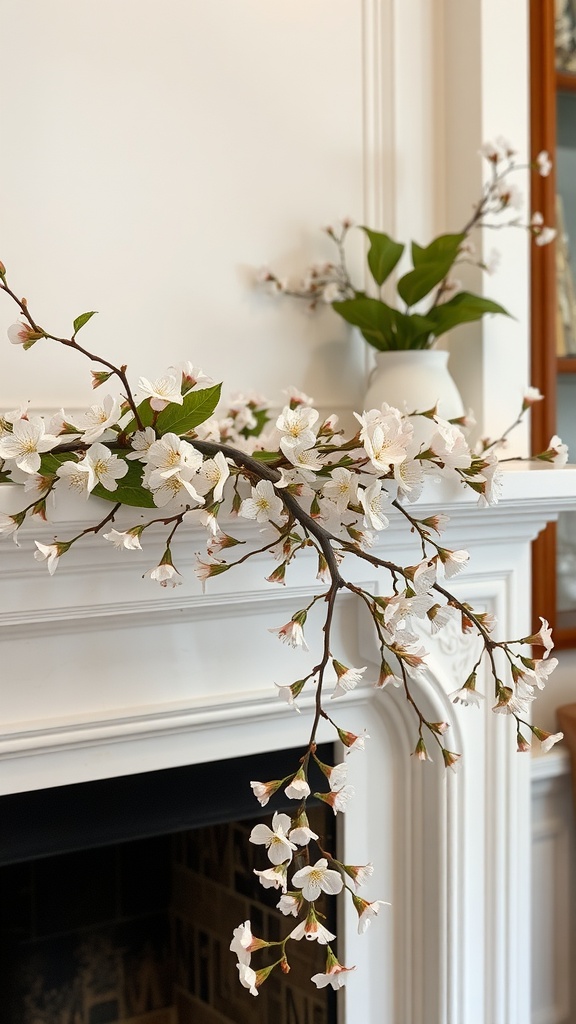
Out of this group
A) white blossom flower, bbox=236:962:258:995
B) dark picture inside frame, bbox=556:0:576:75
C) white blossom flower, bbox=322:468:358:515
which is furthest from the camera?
dark picture inside frame, bbox=556:0:576:75

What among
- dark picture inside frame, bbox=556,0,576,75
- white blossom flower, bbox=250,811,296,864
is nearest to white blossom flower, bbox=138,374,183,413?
white blossom flower, bbox=250,811,296,864

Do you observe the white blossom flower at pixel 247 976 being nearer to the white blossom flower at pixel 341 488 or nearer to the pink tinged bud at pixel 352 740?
the pink tinged bud at pixel 352 740

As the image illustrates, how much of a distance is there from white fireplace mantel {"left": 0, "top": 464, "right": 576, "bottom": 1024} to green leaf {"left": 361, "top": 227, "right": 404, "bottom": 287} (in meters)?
0.32

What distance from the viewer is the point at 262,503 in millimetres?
819

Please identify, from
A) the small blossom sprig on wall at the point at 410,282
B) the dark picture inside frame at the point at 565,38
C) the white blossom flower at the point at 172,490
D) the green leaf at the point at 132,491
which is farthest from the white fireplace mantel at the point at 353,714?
the dark picture inside frame at the point at 565,38

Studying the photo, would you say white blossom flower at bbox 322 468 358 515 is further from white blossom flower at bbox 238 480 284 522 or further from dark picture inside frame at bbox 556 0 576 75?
dark picture inside frame at bbox 556 0 576 75

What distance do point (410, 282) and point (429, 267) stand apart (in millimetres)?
33

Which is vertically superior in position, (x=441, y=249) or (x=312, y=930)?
(x=441, y=249)

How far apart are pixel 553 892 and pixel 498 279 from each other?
42.0 inches

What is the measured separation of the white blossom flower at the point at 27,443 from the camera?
786 millimetres

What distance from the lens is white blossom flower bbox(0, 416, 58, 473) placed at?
79cm

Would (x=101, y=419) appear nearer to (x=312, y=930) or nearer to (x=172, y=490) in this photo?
(x=172, y=490)

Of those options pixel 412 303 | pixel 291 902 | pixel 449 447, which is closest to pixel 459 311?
pixel 412 303

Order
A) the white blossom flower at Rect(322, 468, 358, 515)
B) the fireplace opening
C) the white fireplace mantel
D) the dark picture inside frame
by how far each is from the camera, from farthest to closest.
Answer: the dark picture inside frame, the fireplace opening, the white fireplace mantel, the white blossom flower at Rect(322, 468, 358, 515)
